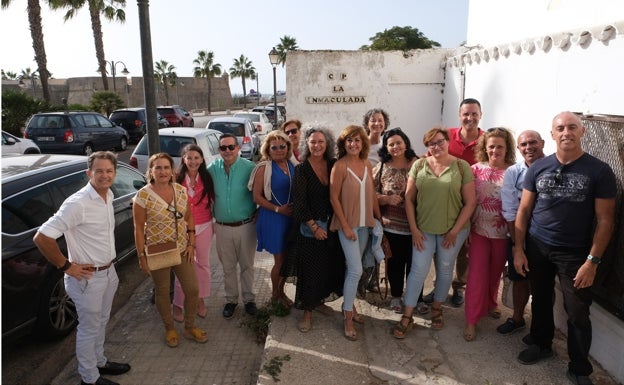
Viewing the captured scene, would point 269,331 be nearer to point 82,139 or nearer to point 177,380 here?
point 177,380

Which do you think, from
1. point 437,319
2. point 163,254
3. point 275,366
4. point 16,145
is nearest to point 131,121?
point 16,145

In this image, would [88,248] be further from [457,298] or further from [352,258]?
[457,298]

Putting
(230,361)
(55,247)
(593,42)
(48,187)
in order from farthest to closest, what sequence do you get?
(48,187)
(593,42)
(230,361)
(55,247)

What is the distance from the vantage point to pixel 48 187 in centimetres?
413

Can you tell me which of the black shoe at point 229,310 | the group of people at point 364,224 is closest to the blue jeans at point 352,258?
the group of people at point 364,224

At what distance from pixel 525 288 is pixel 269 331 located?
2.20m

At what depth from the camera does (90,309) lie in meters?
3.04

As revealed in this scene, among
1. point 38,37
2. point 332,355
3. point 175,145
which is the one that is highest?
point 38,37

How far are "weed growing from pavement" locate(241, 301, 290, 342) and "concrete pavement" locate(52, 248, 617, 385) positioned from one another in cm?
6

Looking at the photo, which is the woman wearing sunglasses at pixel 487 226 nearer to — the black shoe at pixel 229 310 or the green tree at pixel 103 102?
the black shoe at pixel 229 310

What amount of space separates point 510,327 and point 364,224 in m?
1.56

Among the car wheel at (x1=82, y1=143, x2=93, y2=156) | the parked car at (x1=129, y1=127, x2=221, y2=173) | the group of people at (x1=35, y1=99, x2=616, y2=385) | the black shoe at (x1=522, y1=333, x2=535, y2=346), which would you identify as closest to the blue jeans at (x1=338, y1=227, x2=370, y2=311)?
the group of people at (x1=35, y1=99, x2=616, y2=385)

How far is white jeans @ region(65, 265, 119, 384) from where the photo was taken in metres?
3.01

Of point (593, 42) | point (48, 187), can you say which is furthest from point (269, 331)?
point (593, 42)
